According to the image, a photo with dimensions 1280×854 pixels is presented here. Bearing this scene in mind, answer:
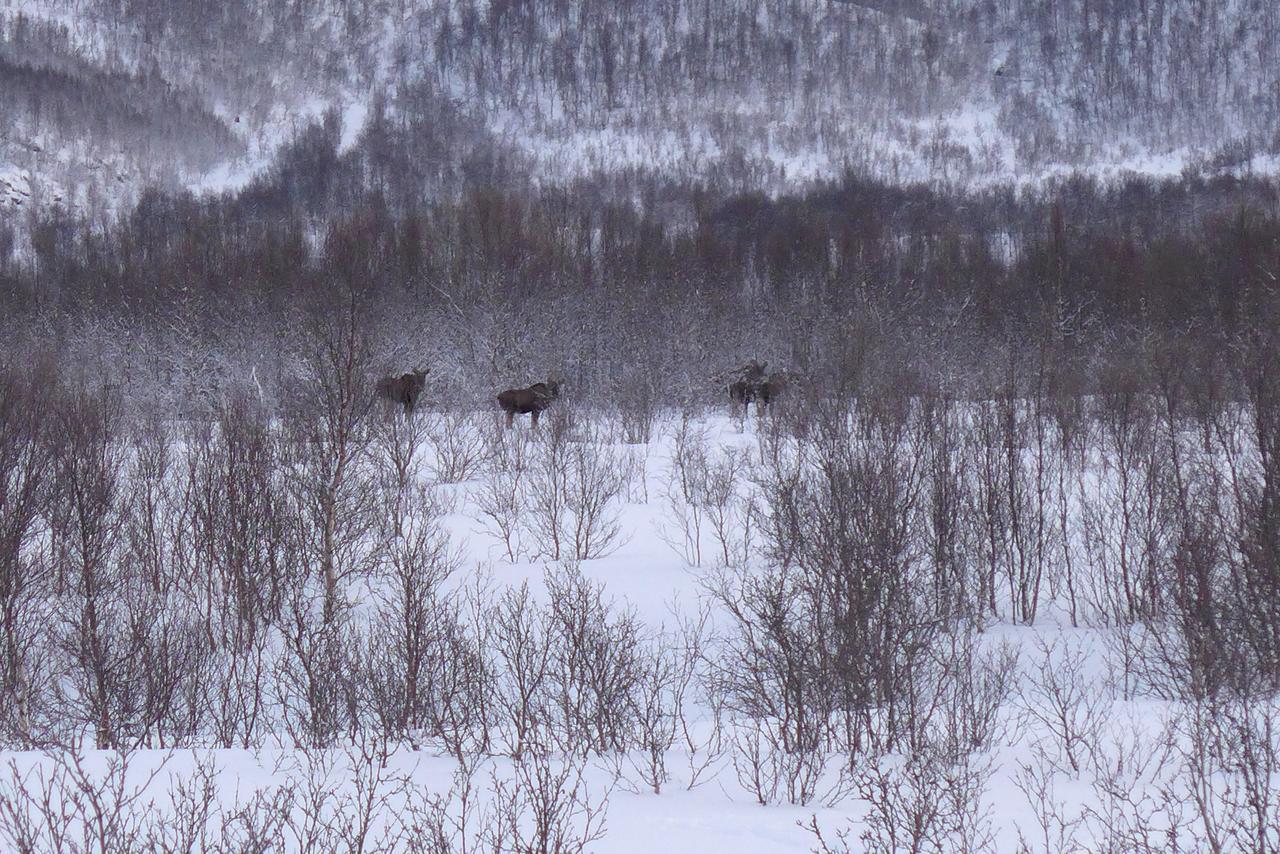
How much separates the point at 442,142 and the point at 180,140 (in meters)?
→ 19.9

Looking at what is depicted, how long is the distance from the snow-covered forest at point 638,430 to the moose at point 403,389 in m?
0.17

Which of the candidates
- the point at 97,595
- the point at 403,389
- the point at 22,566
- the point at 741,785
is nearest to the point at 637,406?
the point at 403,389

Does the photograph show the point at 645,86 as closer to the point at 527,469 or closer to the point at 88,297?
the point at 88,297

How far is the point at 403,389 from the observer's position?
2514 centimetres

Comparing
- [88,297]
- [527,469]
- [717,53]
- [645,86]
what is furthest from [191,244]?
[717,53]

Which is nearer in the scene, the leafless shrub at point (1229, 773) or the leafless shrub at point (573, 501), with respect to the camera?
the leafless shrub at point (1229, 773)

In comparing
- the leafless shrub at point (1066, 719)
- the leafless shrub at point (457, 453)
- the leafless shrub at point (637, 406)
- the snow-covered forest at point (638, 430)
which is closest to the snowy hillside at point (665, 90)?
the snow-covered forest at point (638, 430)

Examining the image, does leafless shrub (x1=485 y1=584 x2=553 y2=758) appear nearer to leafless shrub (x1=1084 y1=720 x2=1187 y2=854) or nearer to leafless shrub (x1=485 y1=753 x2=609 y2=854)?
leafless shrub (x1=485 y1=753 x2=609 y2=854)

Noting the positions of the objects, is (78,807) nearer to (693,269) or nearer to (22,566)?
(22,566)

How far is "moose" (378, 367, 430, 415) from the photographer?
23.8 m

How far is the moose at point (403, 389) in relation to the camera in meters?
23.8

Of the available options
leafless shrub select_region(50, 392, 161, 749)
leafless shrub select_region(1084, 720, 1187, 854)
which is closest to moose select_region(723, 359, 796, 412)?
leafless shrub select_region(50, 392, 161, 749)

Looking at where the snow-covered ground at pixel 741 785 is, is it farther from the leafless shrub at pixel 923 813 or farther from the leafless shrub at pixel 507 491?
the leafless shrub at pixel 507 491

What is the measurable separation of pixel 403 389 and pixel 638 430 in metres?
7.04
